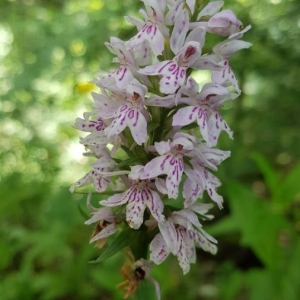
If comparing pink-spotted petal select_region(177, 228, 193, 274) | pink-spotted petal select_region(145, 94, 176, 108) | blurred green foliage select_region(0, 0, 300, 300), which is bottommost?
blurred green foliage select_region(0, 0, 300, 300)

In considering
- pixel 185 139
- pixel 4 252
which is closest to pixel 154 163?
pixel 185 139

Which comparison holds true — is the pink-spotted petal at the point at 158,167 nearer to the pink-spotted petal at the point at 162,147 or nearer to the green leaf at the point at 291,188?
the pink-spotted petal at the point at 162,147

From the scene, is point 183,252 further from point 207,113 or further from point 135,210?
point 207,113

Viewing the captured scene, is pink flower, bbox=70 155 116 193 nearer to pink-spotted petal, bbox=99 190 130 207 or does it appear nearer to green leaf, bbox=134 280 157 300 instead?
pink-spotted petal, bbox=99 190 130 207

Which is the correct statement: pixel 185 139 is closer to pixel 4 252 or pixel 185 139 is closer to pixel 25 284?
pixel 25 284

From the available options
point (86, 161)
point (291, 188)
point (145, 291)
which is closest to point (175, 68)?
point (145, 291)

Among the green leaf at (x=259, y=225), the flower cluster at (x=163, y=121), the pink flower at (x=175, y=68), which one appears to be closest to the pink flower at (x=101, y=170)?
the flower cluster at (x=163, y=121)

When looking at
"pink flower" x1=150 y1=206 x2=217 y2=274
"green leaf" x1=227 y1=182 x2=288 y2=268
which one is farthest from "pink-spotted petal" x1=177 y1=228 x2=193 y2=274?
"green leaf" x1=227 y1=182 x2=288 y2=268
